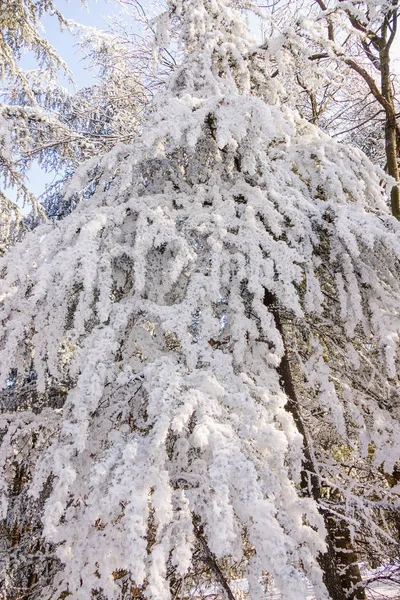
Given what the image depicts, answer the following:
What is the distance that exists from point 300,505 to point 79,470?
4.30 ft

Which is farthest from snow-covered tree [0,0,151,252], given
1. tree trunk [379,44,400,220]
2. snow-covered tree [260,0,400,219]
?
tree trunk [379,44,400,220]

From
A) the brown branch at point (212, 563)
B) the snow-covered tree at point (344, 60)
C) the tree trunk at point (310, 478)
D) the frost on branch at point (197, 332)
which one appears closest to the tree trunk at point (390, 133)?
the snow-covered tree at point (344, 60)

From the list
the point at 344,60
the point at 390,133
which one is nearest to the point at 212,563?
the point at 390,133

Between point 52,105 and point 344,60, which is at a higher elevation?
point 52,105

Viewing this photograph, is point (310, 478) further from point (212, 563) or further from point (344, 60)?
point (344, 60)

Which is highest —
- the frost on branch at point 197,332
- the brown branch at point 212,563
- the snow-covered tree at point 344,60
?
the snow-covered tree at point 344,60

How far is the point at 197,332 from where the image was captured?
2893 mm

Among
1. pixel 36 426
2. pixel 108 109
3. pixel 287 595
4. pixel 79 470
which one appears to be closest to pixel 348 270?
pixel 287 595

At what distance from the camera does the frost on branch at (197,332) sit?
6.48 ft

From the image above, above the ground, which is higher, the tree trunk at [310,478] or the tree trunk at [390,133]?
the tree trunk at [390,133]

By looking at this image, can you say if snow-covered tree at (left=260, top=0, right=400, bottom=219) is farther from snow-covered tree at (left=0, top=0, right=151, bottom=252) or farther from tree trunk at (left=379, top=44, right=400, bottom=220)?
snow-covered tree at (left=0, top=0, right=151, bottom=252)

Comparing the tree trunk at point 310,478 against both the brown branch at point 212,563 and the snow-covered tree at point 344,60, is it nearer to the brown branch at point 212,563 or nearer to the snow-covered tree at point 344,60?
the brown branch at point 212,563

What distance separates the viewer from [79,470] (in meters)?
2.51

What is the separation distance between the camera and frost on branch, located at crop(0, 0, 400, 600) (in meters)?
1.97
